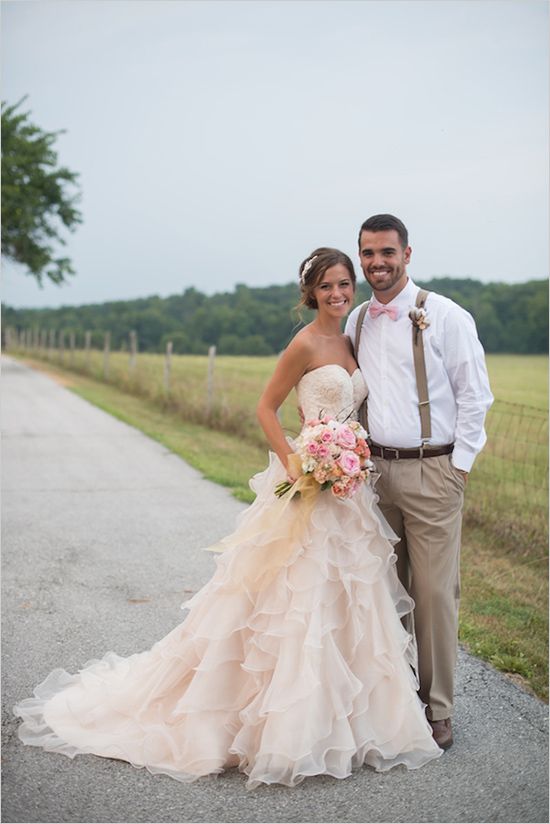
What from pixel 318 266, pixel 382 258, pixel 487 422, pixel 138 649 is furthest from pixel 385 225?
pixel 487 422

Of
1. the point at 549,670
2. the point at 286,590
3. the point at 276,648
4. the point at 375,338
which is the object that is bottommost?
the point at 549,670

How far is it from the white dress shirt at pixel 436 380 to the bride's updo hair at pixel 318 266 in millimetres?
337

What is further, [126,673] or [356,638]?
[126,673]

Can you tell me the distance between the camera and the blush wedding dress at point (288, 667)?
3906mm

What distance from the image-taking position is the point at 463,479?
445 centimetres

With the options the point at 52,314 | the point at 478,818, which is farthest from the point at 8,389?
the point at 52,314

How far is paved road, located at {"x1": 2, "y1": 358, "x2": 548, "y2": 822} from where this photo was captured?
3676 mm

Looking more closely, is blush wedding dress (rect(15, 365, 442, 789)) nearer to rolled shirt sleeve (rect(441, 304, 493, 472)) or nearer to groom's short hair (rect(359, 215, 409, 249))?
rolled shirt sleeve (rect(441, 304, 493, 472))

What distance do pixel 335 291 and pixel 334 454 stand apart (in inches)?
31.9

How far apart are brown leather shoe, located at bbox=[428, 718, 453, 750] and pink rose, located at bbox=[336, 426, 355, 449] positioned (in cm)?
144

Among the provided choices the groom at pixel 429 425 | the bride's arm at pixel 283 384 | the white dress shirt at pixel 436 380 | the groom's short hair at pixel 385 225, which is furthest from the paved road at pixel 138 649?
the groom's short hair at pixel 385 225

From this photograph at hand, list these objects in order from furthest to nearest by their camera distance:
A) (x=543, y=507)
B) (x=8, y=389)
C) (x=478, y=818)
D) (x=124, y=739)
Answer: (x=8, y=389) → (x=543, y=507) → (x=124, y=739) → (x=478, y=818)

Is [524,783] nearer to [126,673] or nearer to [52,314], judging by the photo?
[126,673]

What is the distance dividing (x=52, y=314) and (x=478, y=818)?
87.1m
